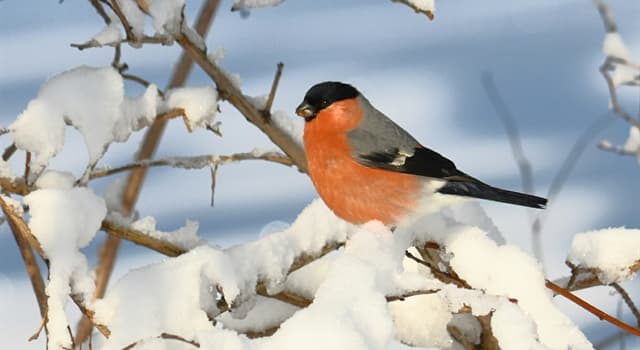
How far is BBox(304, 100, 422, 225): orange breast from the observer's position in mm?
1636

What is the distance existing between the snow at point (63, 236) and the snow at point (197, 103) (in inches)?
9.2

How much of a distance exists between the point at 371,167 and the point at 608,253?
0.47 meters

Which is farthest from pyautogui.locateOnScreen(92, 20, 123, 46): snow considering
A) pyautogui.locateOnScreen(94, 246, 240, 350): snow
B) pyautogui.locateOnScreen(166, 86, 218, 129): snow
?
pyautogui.locateOnScreen(94, 246, 240, 350): snow

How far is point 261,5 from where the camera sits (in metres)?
1.60

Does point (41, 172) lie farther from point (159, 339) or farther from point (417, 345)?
point (417, 345)

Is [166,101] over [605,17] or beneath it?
over

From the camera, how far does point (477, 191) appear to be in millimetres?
1697

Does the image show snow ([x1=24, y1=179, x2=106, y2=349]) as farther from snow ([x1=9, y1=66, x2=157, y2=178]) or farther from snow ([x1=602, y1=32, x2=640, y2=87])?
snow ([x1=602, y1=32, x2=640, y2=87])

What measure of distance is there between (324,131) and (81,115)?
0.50 m

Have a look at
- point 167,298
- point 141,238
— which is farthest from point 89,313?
point 141,238

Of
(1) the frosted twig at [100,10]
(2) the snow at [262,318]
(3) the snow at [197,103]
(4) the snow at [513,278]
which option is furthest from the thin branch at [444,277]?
(1) the frosted twig at [100,10]

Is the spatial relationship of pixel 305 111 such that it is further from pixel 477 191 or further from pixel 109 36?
pixel 109 36

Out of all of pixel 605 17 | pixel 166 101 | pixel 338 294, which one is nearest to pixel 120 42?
pixel 166 101

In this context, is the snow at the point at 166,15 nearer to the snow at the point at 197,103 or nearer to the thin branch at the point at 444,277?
the snow at the point at 197,103
